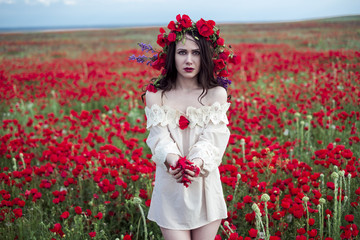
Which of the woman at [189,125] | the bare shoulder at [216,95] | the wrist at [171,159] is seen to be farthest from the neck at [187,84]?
the wrist at [171,159]

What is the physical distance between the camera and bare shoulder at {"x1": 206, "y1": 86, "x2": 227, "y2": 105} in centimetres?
194

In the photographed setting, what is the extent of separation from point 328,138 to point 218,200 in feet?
8.85

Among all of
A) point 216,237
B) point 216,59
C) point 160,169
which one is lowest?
point 216,237

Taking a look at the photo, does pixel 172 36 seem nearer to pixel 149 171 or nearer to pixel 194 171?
pixel 194 171

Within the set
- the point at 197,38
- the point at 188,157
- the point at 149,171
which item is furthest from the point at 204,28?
the point at 149,171

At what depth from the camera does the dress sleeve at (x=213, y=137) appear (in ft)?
5.77

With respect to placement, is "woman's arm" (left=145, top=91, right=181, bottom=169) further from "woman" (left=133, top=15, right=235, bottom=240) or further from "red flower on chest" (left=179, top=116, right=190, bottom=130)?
"red flower on chest" (left=179, top=116, right=190, bottom=130)

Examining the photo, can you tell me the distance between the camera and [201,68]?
1.95 metres

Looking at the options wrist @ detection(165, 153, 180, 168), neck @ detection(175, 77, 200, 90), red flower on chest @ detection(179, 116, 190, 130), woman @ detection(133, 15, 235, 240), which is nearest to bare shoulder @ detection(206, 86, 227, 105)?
woman @ detection(133, 15, 235, 240)

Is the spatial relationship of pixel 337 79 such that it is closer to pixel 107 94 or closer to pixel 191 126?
pixel 107 94

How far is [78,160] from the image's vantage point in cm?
291

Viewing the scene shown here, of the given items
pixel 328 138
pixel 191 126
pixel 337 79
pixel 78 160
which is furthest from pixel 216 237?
pixel 337 79

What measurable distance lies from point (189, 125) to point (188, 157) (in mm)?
197

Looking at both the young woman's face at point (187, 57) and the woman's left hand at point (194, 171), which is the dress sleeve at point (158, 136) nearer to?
the woman's left hand at point (194, 171)
